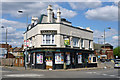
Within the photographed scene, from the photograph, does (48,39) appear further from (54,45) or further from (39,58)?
(39,58)

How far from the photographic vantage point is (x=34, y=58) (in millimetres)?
37031

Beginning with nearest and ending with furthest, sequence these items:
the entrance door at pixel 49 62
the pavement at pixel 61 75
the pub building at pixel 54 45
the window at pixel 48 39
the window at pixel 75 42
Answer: the pavement at pixel 61 75
the entrance door at pixel 49 62
the pub building at pixel 54 45
the window at pixel 48 39
the window at pixel 75 42

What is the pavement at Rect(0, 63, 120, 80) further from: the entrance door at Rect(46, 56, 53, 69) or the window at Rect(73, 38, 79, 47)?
the window at Rect(73, 38, 79, 47)

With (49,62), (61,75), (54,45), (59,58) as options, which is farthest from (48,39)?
(61,75)

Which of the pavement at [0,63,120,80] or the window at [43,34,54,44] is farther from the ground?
the window at [43,34,54,44]

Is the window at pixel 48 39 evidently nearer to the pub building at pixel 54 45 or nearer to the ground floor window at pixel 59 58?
the pub building at pixel 54 45

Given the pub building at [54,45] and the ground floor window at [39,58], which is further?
the ground floor window at [39,58]

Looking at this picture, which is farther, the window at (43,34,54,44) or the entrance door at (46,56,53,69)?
the window at (43,34,54,44)

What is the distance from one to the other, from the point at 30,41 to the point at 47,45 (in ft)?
26.1

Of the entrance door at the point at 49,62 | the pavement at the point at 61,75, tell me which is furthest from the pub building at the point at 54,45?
the pavement at the point at 61,75

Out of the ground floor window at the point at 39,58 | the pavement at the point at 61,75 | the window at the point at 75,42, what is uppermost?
the window at the point at 75,42

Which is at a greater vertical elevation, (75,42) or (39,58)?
(75,42)

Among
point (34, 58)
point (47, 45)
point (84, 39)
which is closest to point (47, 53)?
point (47, 45)

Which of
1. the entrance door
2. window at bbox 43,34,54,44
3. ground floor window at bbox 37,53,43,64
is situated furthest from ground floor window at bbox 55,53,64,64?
ground floor window at bbox 37,53,43,64
